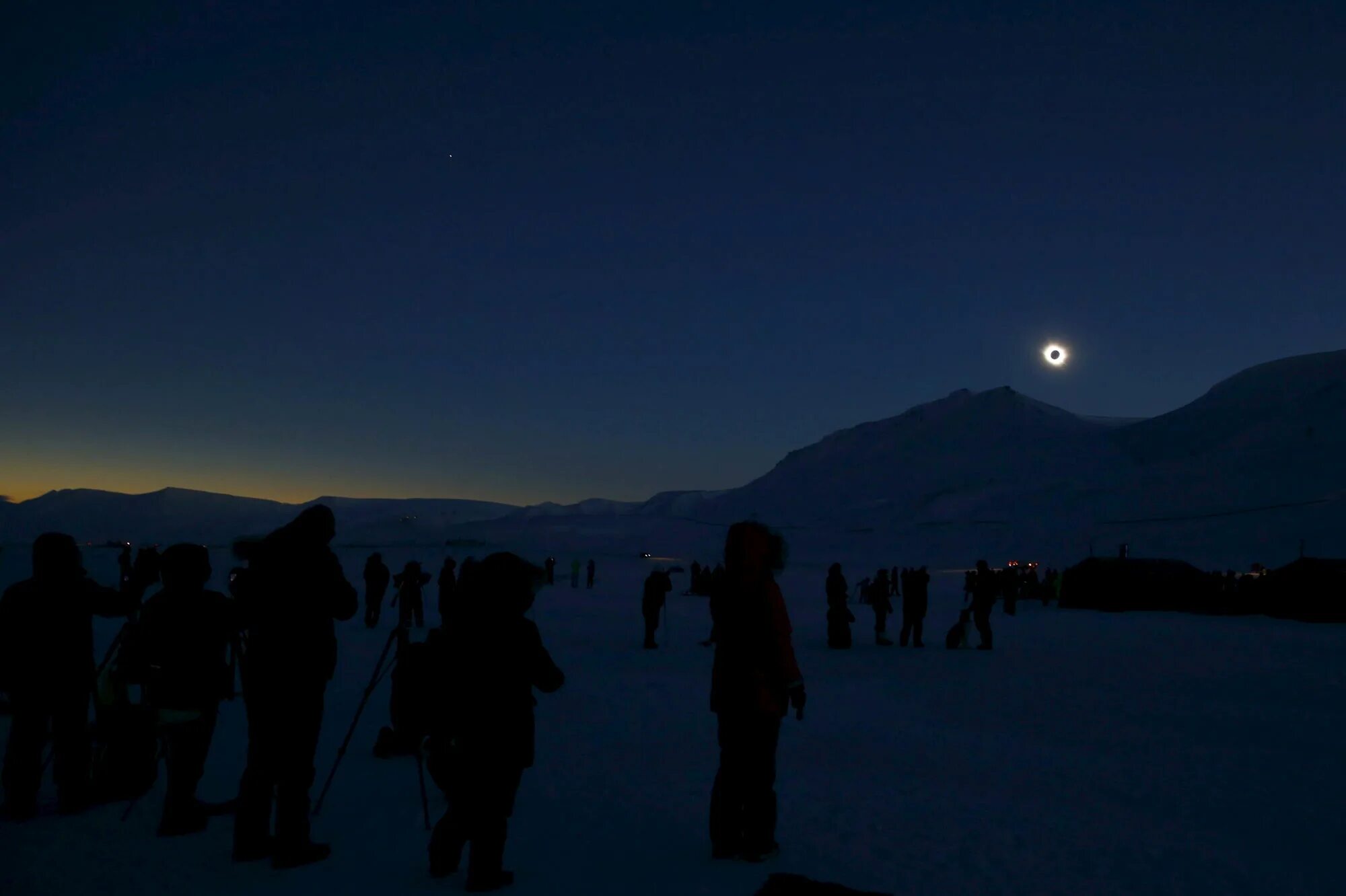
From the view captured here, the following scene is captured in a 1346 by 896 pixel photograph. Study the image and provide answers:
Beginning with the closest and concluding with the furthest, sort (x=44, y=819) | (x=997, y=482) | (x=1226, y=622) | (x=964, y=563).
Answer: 1. (x=44, y=819)
2. (x=1226, y=622)
3. (x=964, y=563)
4. (x=997, y=482)

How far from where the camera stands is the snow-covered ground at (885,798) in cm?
472

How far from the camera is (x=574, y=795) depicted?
247 inches

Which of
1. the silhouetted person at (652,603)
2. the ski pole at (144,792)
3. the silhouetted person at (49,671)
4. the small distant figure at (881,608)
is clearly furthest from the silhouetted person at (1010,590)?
the silhouetted person at (49,671)

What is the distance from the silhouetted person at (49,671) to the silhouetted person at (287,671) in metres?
1.67

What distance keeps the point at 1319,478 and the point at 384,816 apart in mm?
97179

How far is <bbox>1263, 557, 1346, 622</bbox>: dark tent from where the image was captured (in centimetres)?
2383

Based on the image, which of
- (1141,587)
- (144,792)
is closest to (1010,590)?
(1141,587)

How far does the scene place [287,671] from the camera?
4.59 m

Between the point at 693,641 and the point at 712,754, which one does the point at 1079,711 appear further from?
the point at 693,641

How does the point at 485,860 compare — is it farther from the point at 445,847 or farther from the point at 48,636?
the point at 48,636

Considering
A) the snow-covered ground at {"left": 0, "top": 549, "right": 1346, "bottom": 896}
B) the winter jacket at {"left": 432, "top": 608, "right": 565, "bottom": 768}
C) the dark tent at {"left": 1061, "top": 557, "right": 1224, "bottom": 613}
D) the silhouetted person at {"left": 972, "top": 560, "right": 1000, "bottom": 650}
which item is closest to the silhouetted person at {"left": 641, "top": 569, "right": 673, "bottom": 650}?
the snow-covered ground at {"left": 0, "top": 549, "right": 1346, "bottom": 896}

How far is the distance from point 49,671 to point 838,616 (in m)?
13.4

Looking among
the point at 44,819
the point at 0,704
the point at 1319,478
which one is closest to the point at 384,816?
the point at 44,819

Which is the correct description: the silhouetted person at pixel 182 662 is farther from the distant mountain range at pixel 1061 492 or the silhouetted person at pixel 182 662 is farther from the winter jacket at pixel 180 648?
the distant mountain range at pixel 1061 492
